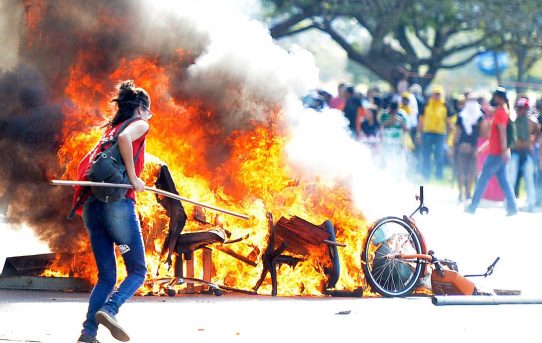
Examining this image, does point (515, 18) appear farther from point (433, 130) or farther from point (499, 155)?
point (499, 155)

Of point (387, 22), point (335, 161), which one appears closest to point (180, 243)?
point (335, 161)

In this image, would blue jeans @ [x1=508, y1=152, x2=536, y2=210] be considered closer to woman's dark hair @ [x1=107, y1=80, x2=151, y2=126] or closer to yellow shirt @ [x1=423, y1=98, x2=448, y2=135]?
yellow shirt @ [x1=423, y1=98, x2=448, y2=135]

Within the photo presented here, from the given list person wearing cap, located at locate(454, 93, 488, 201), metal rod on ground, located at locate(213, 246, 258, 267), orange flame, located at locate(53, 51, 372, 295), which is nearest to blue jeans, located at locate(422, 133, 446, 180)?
person wearing cap, located at locate(454, 93, 488, 201)

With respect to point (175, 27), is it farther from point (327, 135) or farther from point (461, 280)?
point (461, 280)

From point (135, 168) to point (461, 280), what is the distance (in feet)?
12.1

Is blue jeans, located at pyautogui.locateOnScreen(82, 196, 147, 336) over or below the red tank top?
below

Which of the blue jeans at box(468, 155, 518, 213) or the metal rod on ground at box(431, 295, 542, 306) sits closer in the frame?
the metal rod on ground at box(431, 295, 542, 306)

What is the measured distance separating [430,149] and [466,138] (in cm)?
351

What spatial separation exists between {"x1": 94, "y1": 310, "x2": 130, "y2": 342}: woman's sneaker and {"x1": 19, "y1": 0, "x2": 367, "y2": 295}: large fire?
255cm

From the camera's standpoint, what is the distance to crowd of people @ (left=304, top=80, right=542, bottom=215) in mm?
20031

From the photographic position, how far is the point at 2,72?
11531mm

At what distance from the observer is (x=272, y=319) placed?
9.03m

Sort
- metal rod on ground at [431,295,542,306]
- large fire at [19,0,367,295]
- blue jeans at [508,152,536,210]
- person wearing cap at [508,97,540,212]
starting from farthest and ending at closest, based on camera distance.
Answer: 1. blue jeans at [508,152,536,210]
2. person wearing cap at [508,97,540,212]
3. large fire at [19,0,367,295]
4. metal rod on ground at [431,295,542,306]

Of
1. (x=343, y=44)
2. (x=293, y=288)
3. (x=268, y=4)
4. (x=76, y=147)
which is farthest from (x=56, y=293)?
(x=343, y=44)
